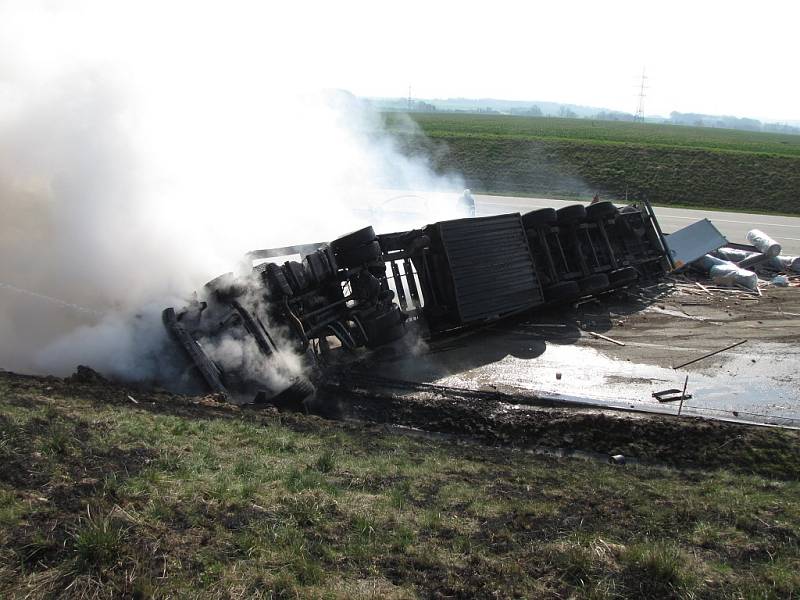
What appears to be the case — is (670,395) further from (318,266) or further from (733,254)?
(733,254)

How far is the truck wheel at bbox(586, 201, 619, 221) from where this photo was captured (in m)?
15.2

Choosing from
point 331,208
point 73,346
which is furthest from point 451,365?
point 331,208

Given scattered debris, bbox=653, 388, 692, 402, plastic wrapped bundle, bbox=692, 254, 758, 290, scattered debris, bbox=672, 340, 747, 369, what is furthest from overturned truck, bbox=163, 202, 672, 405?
scattered debris, bbox=653, 388, 692, 402

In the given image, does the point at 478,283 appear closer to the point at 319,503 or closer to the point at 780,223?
the point at 319,503

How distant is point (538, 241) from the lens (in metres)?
14.3

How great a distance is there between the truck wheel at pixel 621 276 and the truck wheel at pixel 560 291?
1.46 metres

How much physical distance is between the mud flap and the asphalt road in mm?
18114

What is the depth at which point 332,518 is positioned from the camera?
206 inches

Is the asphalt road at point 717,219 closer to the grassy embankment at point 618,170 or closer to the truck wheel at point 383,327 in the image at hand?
the grassy embankment at point 618,170

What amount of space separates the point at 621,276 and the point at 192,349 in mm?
9399

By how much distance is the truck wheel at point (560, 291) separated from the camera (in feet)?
45.0

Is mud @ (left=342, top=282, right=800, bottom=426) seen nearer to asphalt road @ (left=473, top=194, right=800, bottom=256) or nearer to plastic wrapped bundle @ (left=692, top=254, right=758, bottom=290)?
plastic wrapped bundle @ (left=692, top=254, right=758, bottom=290)

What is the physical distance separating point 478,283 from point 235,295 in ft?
15.4

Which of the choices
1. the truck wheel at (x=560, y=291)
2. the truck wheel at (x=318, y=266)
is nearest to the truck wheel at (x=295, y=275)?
the truck wheel at (x=318, y=266)
